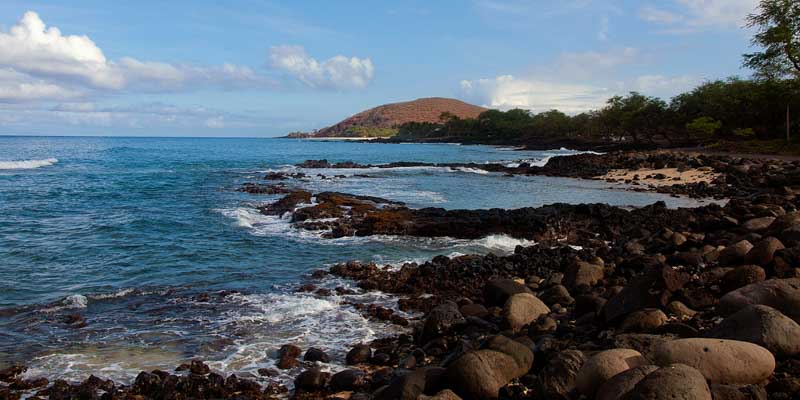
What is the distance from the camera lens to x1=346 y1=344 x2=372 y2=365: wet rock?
8680mm

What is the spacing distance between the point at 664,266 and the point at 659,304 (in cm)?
78

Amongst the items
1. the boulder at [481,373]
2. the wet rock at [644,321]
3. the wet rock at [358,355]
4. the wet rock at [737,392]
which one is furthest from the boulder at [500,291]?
the wet rock at [737,392]

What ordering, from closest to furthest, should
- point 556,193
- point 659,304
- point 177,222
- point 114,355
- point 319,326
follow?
1. point 659,304
2. point 114,355
3. point 319,326
4. point 177,222
5. point 556,193

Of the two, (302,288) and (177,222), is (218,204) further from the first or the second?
(302,288)

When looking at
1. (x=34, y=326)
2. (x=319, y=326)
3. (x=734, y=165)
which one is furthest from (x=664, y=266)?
(x=734, y=165)

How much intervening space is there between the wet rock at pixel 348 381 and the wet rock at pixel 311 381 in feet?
0.42

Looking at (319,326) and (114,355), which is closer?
(114,355)

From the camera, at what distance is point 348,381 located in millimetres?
7703

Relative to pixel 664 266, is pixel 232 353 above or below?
below

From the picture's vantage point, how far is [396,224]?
20062 mm

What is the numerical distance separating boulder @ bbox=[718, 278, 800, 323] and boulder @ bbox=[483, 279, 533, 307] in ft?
12.5

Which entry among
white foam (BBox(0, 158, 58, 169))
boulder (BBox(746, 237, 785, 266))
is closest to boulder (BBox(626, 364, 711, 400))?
boulder (BBox(746, 237, 785, 266))

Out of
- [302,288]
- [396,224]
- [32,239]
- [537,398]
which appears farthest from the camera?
[396,224]

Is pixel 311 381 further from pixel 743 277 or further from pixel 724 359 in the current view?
pixel 743 277
